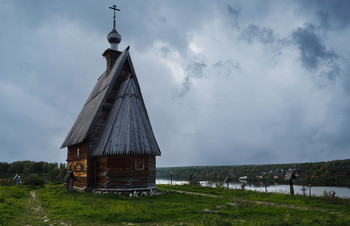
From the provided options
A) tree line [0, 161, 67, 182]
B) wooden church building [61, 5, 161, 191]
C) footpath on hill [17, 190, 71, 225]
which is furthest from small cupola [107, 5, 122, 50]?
tree line [0, 161, 67, 182]

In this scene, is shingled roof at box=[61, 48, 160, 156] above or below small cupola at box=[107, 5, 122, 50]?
below

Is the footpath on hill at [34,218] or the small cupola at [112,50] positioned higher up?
the small cupola at [112,50]

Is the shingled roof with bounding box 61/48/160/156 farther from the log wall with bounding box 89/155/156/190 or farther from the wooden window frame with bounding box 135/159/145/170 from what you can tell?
the wooden window frame with bounding box 135/159/145/170

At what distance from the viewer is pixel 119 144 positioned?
17.5 m

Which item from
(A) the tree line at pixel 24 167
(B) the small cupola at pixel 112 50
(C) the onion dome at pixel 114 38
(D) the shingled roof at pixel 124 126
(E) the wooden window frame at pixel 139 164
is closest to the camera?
(D) the shingled roof at pixel 124 126

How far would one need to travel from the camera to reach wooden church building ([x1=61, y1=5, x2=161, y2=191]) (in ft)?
58.3

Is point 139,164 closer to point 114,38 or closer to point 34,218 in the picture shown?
point 34,218

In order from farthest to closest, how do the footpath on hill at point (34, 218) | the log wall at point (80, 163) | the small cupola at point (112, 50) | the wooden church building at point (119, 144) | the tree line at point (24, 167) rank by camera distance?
1. the tree line at point (24, 167)
2. the small cupola at point (112, 50)
3. the log wall at point (80, 163)
4. the wooden church building at point (119, 144)
5. the footpath on hill at point (34, 218)

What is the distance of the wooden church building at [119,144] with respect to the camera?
58.3 ft

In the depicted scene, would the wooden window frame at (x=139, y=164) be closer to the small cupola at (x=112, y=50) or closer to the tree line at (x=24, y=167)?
the small cupola at (x=112, y=50)

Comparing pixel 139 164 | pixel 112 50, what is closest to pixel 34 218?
pixel 139 164

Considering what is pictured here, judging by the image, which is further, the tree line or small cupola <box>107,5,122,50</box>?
the tree line

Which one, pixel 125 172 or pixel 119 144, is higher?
pixel 119 144

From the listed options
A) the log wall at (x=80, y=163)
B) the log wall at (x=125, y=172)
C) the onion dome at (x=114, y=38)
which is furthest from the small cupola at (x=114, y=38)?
the log wall at (x=125, y=172)
